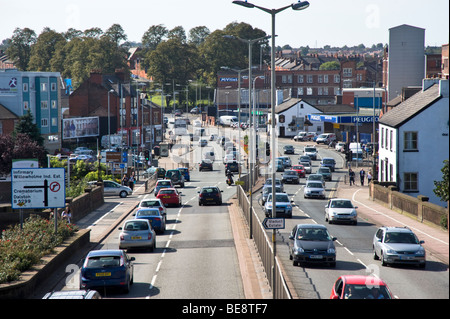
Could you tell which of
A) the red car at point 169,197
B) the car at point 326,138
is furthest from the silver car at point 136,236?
the car at point 326,138

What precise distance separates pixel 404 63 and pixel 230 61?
7903 centimetres

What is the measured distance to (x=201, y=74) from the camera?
7372 inches

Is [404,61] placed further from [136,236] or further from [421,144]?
[136,236]

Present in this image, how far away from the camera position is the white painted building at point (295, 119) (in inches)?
4906

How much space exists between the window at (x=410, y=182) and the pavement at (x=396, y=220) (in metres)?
2.54

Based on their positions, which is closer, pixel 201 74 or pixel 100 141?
pixel 100 141

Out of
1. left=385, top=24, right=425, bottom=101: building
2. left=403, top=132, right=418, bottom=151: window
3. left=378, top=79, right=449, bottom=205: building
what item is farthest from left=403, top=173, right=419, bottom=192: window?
left=385, top=24, right=425, bottom=101: building

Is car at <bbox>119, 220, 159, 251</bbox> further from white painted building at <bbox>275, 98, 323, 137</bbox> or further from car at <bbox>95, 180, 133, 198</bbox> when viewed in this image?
white painted building at <bbox>275, 98, 323, 137</bbox>

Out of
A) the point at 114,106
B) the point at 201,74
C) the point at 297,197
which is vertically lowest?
the point at 297,197

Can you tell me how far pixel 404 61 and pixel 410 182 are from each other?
57034 mm

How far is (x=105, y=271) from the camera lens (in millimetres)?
21328

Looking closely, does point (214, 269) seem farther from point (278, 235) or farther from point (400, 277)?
point (278, 235)
